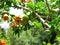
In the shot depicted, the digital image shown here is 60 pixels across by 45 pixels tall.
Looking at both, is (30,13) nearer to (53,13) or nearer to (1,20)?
(53,13)

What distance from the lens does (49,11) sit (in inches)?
69.7

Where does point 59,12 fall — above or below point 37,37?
above

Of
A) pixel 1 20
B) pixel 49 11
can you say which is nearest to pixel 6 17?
pixel 1 20

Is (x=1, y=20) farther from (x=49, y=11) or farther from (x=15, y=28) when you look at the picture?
(x=49, y=11)

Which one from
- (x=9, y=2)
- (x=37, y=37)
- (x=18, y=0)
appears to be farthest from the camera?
(x=37, y=37)

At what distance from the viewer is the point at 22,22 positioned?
71.0 inches

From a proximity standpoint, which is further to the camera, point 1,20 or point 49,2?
point 1,20

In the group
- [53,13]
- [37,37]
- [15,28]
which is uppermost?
[53,13]

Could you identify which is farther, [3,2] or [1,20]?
[1,20]

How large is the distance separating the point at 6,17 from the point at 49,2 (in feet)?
1.22

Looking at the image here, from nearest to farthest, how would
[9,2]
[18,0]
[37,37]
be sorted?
1. [9,2]
2. [18,0]
3. [37,37]

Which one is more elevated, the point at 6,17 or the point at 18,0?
the point at 18,0

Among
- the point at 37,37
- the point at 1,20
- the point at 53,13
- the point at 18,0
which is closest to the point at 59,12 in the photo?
the point at 53,13

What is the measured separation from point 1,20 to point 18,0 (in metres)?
0.22
